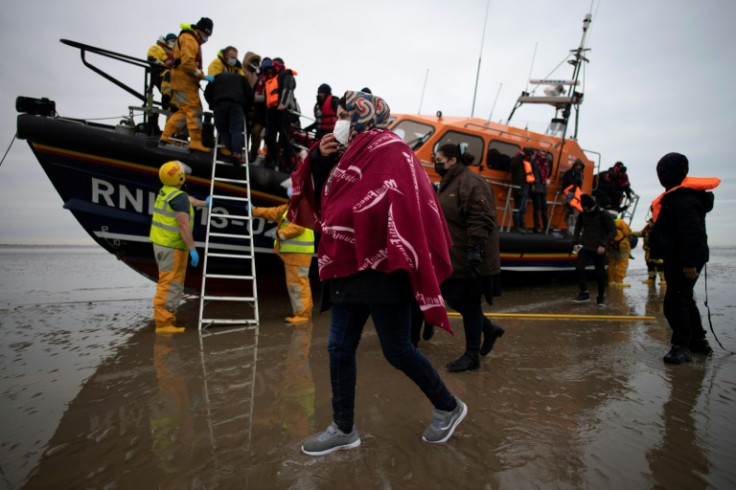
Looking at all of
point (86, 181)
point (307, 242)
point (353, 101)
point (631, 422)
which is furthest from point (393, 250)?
point (86, 181)

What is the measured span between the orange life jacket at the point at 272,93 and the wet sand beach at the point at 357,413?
9.46 ft

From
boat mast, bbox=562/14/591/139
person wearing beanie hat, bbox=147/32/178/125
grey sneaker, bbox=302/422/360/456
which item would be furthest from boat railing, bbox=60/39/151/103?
boat mast, bbox=562/14/591/139

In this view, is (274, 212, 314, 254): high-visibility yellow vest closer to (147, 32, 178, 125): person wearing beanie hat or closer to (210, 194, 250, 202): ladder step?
(210, 194, 250, 202): ladder step

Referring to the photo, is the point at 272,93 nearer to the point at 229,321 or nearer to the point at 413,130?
the point at 413,130

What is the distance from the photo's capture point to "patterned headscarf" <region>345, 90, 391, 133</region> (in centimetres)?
183

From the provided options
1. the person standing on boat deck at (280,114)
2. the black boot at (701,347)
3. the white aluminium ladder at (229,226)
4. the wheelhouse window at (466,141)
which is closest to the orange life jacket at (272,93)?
the person standing on boat deck at (280,114)

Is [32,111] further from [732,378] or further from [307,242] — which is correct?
[732,378]

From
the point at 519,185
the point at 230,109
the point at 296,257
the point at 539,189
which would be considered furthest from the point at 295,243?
the point at 539,189

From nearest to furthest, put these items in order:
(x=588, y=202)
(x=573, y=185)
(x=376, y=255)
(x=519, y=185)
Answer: (x=376, y=255) → (x=588, y=202) → (x=519, y=185) → (x=573, y=185)

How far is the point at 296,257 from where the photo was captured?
4.57 meters

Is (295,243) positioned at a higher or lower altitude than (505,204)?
lower

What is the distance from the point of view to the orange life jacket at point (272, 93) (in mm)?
5160

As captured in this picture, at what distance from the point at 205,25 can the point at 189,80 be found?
0.72 meters

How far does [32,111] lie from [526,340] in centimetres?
567
